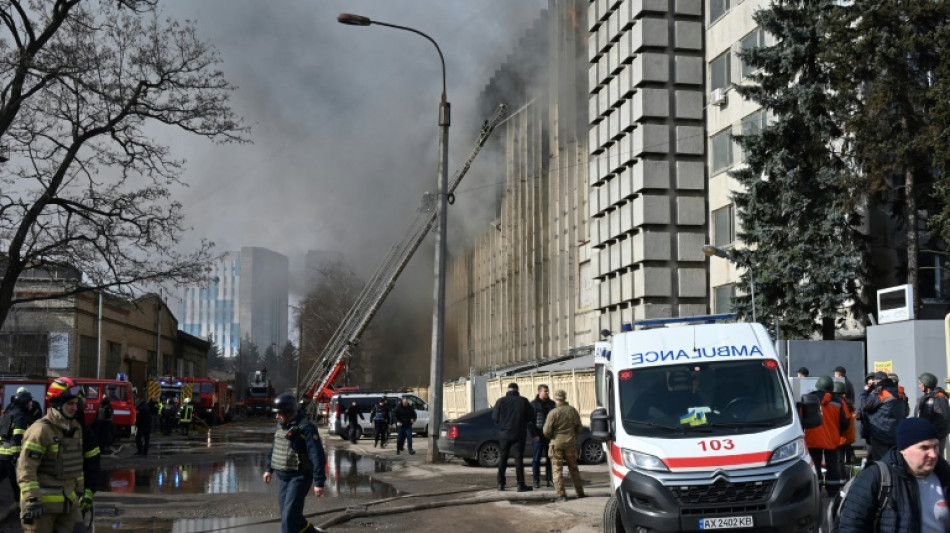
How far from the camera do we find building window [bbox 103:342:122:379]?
7053 centimetres

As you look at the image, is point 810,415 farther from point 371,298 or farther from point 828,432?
point 371,298

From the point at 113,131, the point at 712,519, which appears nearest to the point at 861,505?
the point at 712,519

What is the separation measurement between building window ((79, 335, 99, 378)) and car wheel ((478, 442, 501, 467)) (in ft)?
150

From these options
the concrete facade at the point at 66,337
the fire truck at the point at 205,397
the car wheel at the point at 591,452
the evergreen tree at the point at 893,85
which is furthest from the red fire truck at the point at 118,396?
the evergreen tree at the point at 893,85

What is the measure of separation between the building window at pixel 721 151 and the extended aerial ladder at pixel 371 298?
14516mm

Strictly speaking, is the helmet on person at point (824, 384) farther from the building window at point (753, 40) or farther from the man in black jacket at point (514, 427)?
the building window at point (753, 40)

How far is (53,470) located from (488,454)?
643 inches

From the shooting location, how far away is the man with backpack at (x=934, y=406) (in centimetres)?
1291

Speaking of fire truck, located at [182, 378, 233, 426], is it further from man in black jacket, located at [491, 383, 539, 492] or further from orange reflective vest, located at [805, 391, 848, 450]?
orange reflective vest, located at [805, 391, 848, 450]

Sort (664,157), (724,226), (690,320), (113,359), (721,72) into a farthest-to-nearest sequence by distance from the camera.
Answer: (113,359) → (664,157) → (721,72) → (724,226) → (690,320)

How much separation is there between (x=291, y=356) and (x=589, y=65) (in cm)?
11446

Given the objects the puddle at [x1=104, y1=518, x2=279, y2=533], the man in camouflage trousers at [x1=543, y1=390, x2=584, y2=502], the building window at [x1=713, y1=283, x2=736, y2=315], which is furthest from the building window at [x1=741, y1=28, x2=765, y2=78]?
the puddle at [x1=104, y1=518, x2=279, y2=533]

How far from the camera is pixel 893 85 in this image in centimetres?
2572

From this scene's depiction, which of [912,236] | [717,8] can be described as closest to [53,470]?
[912,236]
